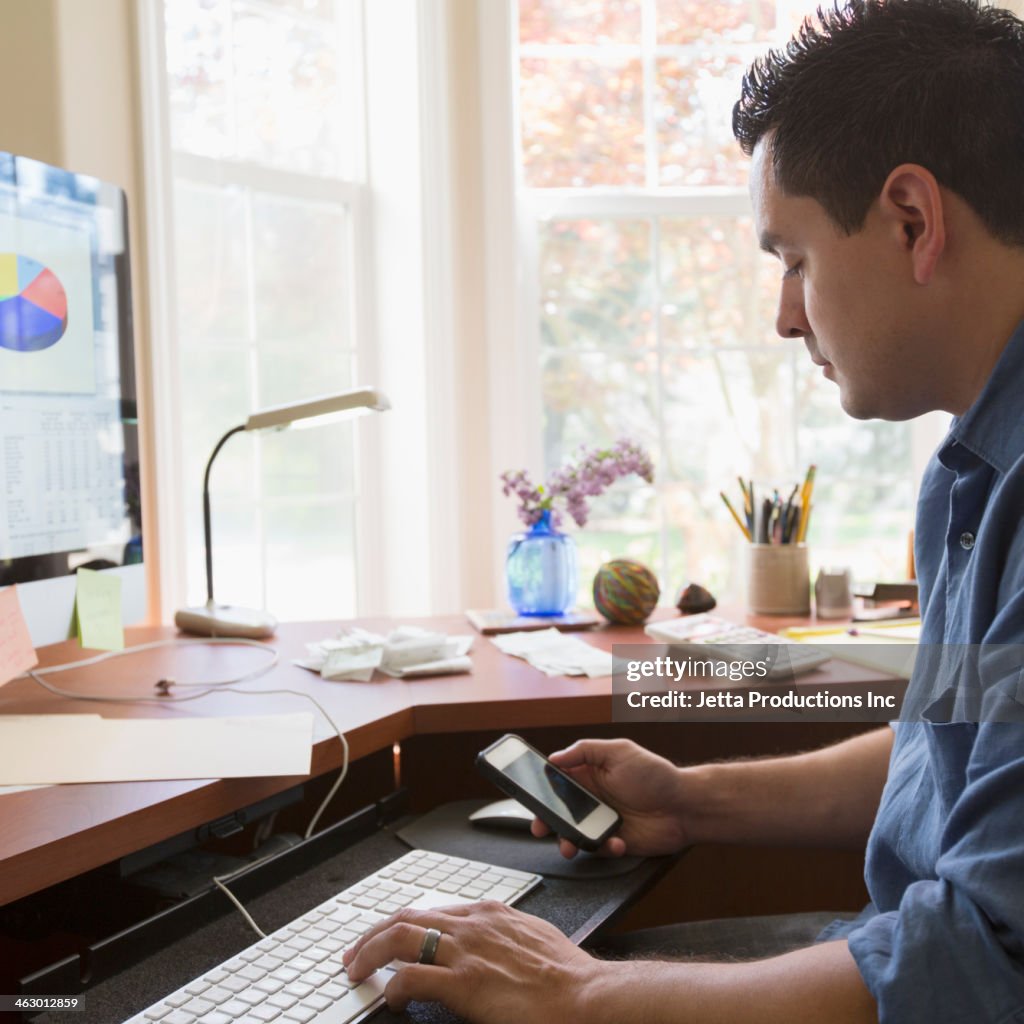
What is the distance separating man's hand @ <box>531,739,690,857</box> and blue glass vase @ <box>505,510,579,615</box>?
2.23 feet

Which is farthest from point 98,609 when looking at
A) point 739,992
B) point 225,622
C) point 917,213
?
point 917,213

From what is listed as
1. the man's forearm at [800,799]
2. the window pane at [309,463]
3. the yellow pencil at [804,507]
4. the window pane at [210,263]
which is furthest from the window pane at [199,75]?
the man's forearm at [800,799]

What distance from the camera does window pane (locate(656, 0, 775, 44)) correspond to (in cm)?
276

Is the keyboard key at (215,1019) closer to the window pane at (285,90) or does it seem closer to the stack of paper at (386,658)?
the stack of paper at (386,658)

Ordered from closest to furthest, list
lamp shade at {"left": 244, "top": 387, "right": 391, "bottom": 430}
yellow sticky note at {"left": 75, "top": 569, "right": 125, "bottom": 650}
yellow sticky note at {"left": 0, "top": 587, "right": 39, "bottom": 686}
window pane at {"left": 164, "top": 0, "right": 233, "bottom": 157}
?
yellow sticky note at {"left": 0, "top": 587, "right": 39, "bottom": 686}
yellow sticky note at {"left": 75, "top": 569, "right": 125, "bottom": 650}
lamp shade at {"left": 244, "top": 387, "right": 391, "bottom": 430}
window pane at {"left": 164, "top": 0, "right": 233, "bottom": 157}

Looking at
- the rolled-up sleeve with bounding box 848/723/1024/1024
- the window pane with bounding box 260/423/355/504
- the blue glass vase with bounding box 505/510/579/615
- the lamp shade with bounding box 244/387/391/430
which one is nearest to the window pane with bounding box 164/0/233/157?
the window pane with bounding box 260/423/355/504

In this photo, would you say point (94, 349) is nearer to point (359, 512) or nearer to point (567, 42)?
point (359, 512)

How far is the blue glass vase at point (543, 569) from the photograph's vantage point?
1815 mm

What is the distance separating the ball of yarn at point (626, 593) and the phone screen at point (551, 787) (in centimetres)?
62

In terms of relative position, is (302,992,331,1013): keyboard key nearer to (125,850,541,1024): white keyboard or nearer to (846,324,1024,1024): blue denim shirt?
(125,850,541,1024): white keyboard

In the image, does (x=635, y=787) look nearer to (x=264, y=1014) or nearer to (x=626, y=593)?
(x=264, y=1014)

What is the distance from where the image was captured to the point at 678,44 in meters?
2.76

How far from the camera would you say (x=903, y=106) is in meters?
0.80

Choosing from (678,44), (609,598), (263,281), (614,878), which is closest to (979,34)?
(614,878)
